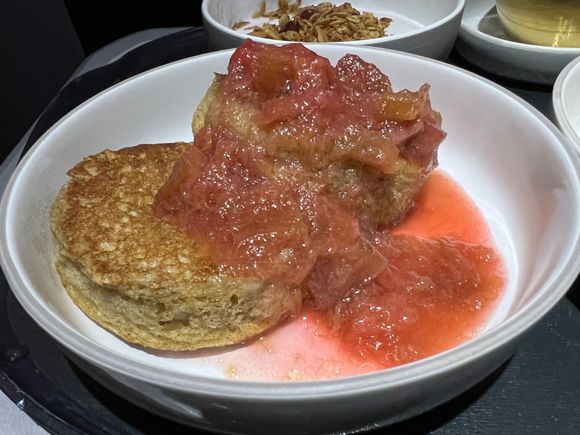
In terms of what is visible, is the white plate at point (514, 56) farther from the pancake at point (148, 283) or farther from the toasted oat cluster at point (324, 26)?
the pancake at point (148, 283)

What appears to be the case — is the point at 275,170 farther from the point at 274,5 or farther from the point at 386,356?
the point at 274,5

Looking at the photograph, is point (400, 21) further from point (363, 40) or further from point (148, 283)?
point (148, 283)

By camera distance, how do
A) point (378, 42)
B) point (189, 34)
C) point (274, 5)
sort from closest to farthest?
point (378, 42)
point (189, 34)
point (274, 5)

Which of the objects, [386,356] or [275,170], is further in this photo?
[275,170]

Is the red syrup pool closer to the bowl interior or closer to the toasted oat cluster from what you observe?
the bowl interior

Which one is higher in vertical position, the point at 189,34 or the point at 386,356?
the point at 189,34

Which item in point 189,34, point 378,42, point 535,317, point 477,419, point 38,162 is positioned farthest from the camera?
point 189,34

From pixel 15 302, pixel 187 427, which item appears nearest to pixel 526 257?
pixel 187 427
